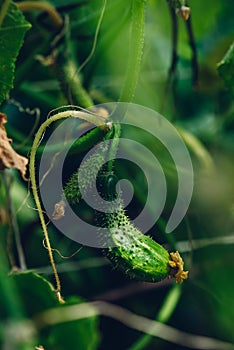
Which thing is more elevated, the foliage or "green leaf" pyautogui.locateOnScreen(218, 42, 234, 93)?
"green leaf" pyautogui.locateOnScreen(218, 42, 234, 93)

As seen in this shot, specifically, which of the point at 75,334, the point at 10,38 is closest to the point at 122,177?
the point at 75,334

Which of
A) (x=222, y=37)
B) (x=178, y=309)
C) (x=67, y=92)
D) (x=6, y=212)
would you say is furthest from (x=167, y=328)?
(x=222, y=37)

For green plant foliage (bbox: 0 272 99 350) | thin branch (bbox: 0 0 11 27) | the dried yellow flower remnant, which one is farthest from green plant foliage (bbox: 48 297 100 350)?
thin branch (bbox: 0 0 11 27)

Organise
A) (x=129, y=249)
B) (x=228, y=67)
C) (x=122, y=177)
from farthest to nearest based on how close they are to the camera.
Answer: (x=122, y=177) → (x=228, y=67) → (x=129, y=249)

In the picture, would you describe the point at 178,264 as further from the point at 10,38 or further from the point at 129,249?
the point at 10,38

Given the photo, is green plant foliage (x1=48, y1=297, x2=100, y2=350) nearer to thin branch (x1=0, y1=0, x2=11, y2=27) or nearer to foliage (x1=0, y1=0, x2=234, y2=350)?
foliage (x1=0, y1=0, x2=234, y2=350)

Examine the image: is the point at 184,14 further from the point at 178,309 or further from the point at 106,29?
the point at 178,309
